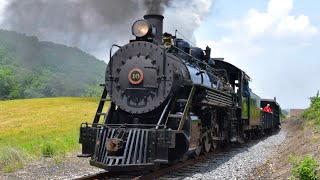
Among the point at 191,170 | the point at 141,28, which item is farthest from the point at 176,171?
the point at 141,28

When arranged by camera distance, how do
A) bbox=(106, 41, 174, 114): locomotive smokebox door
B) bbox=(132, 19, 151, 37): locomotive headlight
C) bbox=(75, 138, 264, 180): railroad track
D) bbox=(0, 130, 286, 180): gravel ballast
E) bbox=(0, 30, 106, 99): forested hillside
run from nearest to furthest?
bbox=(75, 138, 264, 180): railroad track < bbox=(0, 130, 286, 180): gravel ballast < bbox=(106, 41, 174, 114): locomotive smokebox door < bbox=(132, 19, 151, 37): locomotive headlight < bbox=(0, 30, 106, 99): forested hillside

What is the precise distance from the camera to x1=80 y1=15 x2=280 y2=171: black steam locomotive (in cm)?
843

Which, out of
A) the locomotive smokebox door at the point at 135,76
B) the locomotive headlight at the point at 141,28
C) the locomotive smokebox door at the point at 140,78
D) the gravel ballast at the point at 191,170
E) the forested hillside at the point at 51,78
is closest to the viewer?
the gravel ballast at the point at 191,170

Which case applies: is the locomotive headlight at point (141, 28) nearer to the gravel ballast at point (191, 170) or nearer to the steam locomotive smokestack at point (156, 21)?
the steam locomotive smokestack at point (156, 21)

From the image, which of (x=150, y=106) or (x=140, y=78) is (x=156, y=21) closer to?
(x=140, y=78)

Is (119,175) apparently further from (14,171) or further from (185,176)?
(14,171)

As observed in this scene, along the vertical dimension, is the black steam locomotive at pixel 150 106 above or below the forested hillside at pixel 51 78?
below

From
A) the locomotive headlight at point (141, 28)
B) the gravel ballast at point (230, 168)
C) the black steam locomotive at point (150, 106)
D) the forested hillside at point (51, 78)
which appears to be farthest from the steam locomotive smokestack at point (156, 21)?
the forested hillside at point (51, 78)

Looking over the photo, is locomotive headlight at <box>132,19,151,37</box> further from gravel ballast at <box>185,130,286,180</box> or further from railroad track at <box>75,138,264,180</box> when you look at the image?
gravel ballast at <box>185,130,286,180</box>

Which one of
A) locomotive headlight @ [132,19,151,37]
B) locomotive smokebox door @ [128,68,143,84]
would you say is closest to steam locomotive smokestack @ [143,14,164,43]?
locomotive headlight @ [132,19,151,37]

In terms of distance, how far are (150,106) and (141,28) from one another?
1.91 metres

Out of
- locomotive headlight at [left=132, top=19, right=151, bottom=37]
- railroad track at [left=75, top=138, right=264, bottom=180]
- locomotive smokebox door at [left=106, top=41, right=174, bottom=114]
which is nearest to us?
railroad track at [left=75, top=138, right=264, bottom=180]

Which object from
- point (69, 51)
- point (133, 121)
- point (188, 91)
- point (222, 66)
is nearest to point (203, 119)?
point (188, 91)

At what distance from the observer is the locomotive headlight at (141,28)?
966cm
